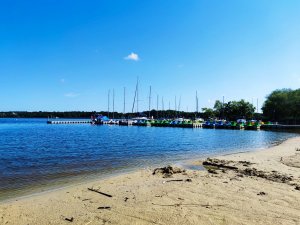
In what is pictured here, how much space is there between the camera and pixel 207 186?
12055 mm

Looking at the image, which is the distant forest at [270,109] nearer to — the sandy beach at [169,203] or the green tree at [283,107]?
the green tree at [283,107]

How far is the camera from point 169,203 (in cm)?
958

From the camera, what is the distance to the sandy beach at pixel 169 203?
8172 mm

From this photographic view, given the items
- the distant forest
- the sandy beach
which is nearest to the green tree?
the distant forest

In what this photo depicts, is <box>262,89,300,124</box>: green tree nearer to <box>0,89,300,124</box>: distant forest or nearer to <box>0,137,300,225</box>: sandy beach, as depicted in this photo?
<box>0,89,300,124</box>: distant forest

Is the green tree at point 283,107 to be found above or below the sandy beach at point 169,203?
above

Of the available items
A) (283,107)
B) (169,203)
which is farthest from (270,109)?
(169,203)

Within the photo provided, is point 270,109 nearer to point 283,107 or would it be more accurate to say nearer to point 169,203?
point 283,107

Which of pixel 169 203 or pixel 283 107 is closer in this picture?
pixel 169 203

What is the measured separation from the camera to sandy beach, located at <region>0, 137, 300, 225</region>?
8172mm

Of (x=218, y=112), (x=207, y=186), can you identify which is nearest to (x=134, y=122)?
(x=218, y=112)

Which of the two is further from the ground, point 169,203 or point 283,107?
point 283,107

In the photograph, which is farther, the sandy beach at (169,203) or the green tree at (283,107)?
the green tree at (283,107)

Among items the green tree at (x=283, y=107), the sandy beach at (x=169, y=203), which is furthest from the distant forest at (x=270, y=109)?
the sandy beach at (x=169, y=203)
